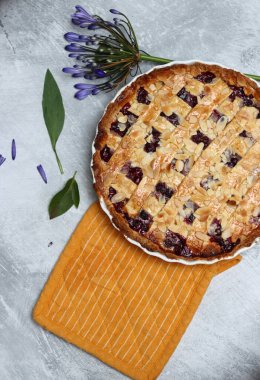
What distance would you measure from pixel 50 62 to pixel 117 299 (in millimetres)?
864

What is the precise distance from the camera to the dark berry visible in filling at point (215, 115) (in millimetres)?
1818

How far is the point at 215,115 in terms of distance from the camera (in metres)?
1.82

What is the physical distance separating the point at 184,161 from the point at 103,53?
18.2 inches

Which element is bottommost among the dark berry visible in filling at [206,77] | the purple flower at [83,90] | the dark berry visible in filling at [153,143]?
the purple flower at [83,90]

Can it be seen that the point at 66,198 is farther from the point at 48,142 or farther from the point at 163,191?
the point at 163,191

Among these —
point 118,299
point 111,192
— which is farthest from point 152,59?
point 118,299

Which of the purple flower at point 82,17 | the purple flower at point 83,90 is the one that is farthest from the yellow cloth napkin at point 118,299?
the purple flower at point 82,17

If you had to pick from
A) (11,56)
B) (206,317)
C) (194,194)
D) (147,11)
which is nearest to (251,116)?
(194,194)

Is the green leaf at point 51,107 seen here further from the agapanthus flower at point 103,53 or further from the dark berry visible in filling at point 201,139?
the dark berry visible in filling at point 201,139

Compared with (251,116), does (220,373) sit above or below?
below

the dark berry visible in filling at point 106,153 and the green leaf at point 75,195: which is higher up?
the dark berry visible in filling at point 106,153

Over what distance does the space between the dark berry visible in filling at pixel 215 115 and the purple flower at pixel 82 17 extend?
520 mm

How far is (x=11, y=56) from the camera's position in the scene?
1.98 metres

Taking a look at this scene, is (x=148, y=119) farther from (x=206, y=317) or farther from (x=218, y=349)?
(x=218, y=349)
